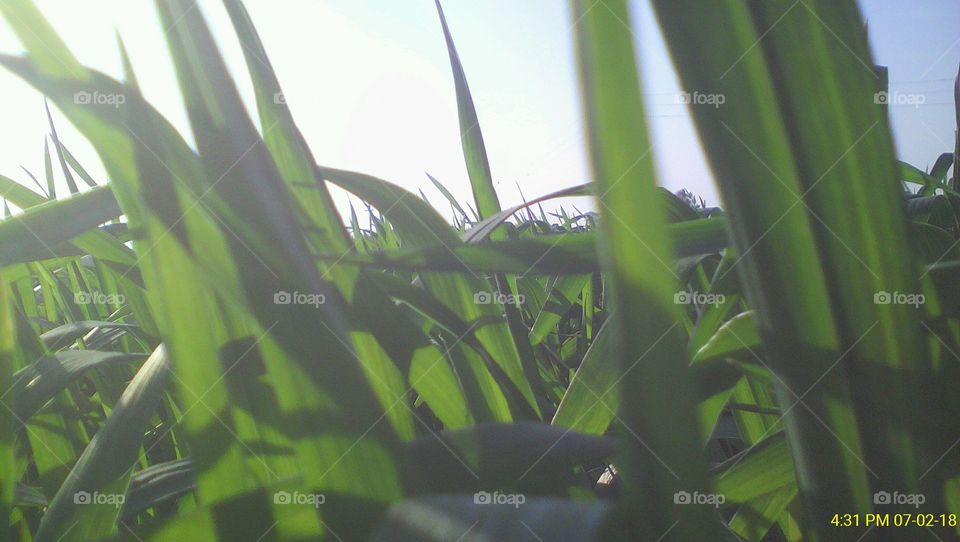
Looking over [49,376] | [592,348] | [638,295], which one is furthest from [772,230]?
[49,376]

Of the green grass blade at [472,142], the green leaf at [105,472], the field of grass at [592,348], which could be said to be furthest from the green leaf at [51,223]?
the green grass blade at [472,142]

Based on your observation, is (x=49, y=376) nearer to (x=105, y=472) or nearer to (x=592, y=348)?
(x=105, y=472)

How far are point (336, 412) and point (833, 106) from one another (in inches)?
11.4

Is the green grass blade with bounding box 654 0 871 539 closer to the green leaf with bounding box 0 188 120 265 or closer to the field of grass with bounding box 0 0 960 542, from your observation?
the field of grass with bounding box 0 0 960 542

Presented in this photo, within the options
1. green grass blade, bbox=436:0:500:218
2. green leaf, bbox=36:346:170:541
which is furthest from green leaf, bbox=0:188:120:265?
green grass blade, bbox=436:0:500:218

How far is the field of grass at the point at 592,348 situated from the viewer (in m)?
0.27

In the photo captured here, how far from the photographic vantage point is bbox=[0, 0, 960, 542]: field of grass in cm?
27

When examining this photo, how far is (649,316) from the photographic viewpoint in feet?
0.86

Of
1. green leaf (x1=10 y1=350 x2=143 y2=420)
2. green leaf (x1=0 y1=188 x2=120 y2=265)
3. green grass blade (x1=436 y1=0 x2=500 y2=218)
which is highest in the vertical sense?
green grass blade (x1=436 y1=0 x2=500 y2=218)

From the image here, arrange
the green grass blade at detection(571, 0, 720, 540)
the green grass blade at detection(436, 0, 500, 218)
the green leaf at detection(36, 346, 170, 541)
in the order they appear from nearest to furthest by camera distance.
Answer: the green grass blade at detection(571, 0, 720, 540) → the green leaf at detection(36, 346, 170, 541) → the green grass blade at detection(436, 0, 500, 218)

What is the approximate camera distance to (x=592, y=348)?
433 millimetres

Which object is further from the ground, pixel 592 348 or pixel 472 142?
pixel 472 142

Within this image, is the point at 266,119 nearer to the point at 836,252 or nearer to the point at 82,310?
the point at 836,252

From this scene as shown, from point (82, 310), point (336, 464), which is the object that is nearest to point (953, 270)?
point (336, 464)
